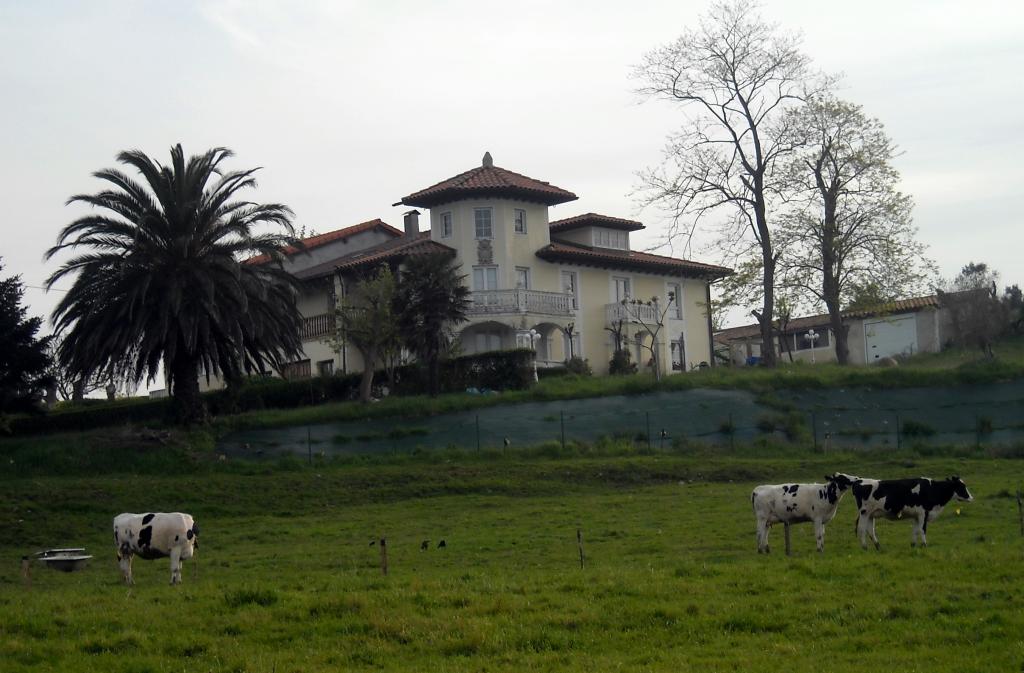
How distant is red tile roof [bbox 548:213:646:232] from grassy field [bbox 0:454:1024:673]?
125 feet

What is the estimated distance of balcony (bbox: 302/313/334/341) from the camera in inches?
2622

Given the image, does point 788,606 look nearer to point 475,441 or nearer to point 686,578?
point 686,578

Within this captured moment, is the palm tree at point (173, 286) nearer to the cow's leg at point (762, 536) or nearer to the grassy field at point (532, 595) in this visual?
the grassy field at point (532, 595)

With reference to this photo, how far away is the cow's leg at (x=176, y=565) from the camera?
23.8 m

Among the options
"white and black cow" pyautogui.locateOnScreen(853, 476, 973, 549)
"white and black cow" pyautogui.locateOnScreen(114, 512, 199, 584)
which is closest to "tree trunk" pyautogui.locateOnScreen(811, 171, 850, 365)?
"white and black cow" pyautogui.locateOnScreen(853, 476, 973, 549)

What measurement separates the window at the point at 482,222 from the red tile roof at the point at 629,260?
303 centimetres

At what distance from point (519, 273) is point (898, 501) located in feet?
141

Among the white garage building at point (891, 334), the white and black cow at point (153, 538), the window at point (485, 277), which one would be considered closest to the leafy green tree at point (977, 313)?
the white garage building at point (891, 334)

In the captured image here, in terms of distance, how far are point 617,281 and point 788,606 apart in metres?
53.9

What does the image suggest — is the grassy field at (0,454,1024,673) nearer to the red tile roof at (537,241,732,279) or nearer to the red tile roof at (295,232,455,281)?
the red tile roof at (295,232,455,281)

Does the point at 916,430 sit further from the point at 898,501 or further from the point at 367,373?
the point at 898,501

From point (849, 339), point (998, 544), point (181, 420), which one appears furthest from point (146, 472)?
point (849, 339)

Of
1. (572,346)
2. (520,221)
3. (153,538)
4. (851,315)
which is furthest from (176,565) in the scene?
(851,315)

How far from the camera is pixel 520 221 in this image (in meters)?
67.0
